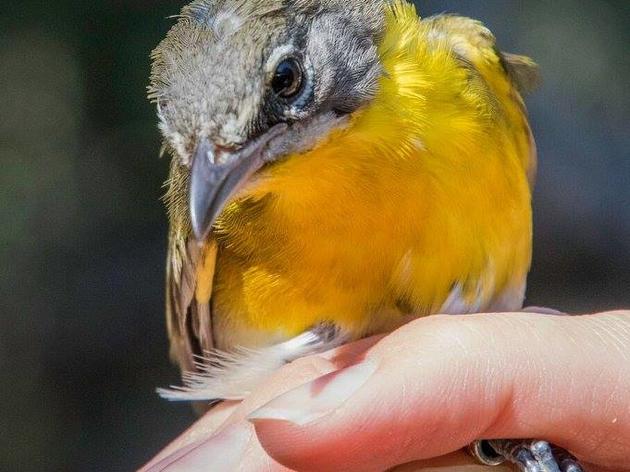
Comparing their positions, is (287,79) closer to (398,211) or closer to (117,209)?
(398,211)

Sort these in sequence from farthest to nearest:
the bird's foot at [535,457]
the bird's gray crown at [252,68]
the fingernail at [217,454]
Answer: the bird's foot at [535,457] → the fingernail at [217,454] → the bird's gray crown at [252,68]

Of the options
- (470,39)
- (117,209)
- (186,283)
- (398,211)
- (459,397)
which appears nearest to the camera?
(459,397)

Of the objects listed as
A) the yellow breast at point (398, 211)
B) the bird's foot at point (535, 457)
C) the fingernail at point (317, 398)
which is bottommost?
the bird's foot at point (535, 457)

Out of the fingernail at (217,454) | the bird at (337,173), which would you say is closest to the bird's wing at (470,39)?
the bird at (337,173)

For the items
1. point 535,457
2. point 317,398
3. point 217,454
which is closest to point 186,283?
point 217,454

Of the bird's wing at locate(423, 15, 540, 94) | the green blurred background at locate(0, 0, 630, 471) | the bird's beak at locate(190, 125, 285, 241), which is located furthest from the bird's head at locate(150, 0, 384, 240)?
the green blurred background at locate(0, 0, 630, 471)

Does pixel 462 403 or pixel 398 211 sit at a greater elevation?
pixel 398 211

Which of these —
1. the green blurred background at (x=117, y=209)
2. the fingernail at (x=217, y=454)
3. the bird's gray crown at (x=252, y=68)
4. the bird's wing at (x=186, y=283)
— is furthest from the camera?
the green blurred background at (x=117, y=209)

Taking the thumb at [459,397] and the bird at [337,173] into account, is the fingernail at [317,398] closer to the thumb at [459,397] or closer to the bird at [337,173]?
the thumb at [459,397]
